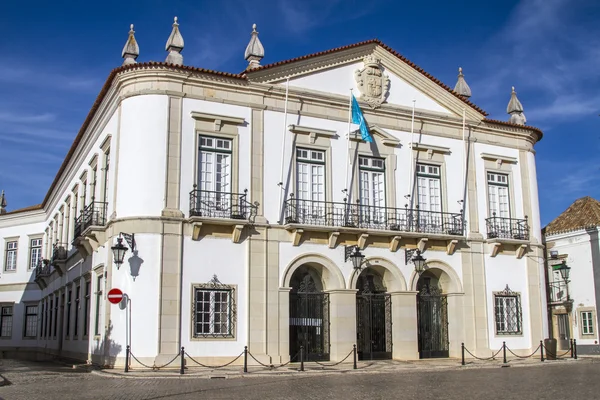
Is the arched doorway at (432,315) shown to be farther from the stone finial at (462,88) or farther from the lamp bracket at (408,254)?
the stone finial at (462,88)

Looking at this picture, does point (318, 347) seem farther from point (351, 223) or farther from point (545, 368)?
point (545, 368)

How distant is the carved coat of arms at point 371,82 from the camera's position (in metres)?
22.8

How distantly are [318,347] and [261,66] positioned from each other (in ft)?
27.9

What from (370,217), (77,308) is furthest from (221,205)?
(77,308)

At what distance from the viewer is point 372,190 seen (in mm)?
22516

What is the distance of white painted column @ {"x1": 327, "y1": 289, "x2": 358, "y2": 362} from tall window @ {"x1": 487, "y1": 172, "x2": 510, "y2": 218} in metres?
6.58

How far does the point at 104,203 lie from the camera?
70.0ft

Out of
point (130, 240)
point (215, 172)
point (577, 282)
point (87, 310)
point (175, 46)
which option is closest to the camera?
point (130, 240)

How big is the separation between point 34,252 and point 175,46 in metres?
23.3

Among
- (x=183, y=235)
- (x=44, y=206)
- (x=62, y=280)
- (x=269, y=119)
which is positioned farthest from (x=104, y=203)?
(x=44, y=206)

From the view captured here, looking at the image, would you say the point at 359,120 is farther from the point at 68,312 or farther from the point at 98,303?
the point at 68,312

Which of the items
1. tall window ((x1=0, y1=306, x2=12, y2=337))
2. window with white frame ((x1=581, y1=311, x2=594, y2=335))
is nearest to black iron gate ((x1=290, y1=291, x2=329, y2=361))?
window with white frame ((x1=581, y1=311, x2=594, y2=335))

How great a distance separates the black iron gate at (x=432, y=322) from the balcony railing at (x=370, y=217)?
2.12m

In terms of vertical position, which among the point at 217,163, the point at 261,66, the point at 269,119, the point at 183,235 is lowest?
the point at 183,235
